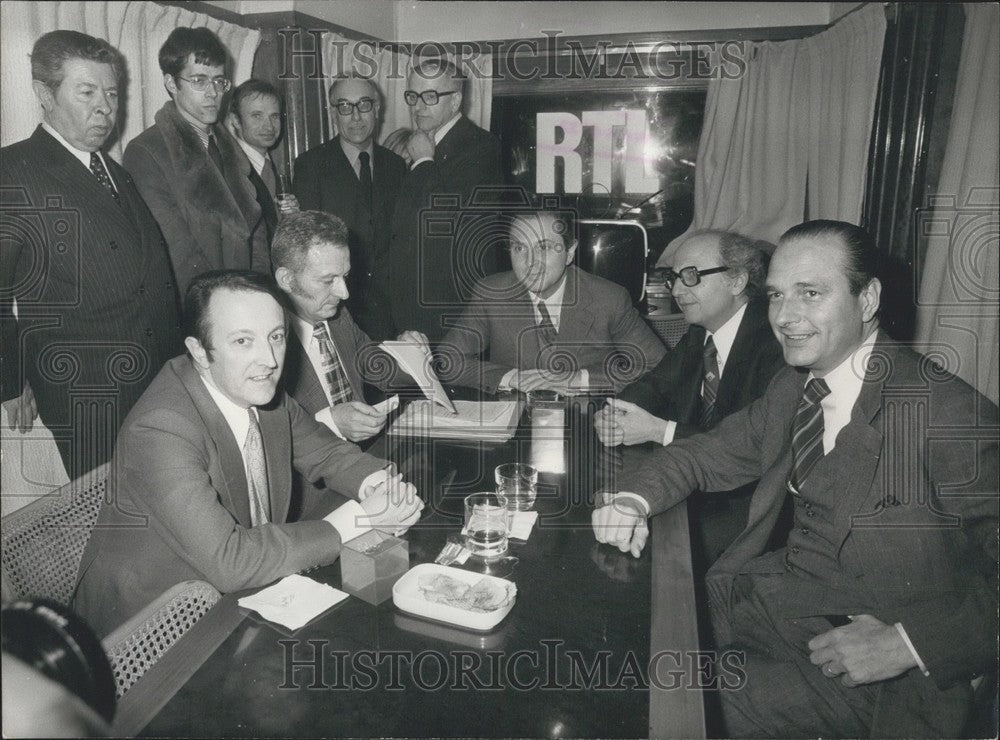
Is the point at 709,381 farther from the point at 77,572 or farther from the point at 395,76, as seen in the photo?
the point at 395,76

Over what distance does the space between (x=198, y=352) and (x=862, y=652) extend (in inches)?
70.1

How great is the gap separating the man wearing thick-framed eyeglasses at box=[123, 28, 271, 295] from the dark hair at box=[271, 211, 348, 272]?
81cm

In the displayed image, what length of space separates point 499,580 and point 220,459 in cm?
80

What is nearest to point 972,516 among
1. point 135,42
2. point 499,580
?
point 499,580

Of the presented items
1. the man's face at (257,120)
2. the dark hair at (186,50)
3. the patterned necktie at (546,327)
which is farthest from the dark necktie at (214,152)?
the patterned necktie at (546,327)

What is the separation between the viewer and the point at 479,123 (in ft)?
16.4

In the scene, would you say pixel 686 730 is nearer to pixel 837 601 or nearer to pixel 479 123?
pixel 837 601

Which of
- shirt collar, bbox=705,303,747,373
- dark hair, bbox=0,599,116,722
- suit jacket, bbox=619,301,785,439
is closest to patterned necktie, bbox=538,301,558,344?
suit jacket, bbox=619,301,785,439

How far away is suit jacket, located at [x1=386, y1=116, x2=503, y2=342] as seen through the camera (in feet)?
14.6

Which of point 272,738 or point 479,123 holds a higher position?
point 479,123

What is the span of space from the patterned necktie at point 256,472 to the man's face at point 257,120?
2607 millimetres

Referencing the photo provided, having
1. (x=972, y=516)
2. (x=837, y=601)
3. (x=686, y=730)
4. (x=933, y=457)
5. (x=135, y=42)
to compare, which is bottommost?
(x=837, y=601)

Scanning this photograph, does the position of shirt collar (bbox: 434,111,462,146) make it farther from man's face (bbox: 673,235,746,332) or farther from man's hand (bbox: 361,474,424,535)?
man's hand (bbox: 361,474,424,535)

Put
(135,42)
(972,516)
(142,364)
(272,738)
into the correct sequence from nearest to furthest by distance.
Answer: (272,738), (972,516), (142,364), (135,42)
